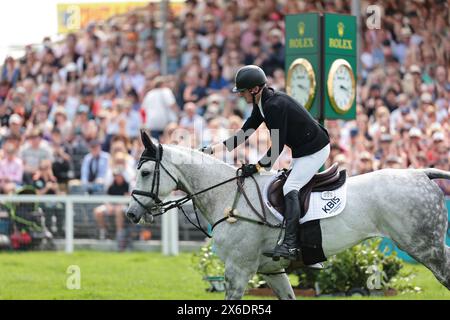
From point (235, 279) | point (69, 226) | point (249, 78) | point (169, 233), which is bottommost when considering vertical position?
point (169, 233)

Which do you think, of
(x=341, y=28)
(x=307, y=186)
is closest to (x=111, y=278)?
(x=341, y=28)

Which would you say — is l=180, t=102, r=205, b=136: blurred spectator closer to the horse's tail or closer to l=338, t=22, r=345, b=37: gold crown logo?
l=338, t=22, r=345, b=37: gold crown logo

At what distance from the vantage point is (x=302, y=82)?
13930 mm

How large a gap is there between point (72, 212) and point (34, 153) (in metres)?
2.31

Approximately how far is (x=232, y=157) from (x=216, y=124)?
1257mm

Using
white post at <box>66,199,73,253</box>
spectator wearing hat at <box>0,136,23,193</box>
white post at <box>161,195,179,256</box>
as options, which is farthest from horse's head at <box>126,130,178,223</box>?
spectator wearing hat at <box>0,136,23,193</box>

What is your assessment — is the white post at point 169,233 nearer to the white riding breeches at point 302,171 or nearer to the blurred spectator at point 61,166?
the blurred spectator at point 61,166

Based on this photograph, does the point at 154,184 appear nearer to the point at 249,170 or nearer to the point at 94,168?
the point at 249,170

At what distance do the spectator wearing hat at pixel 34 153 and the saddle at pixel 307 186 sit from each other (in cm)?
1152

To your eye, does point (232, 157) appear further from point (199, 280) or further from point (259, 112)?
point (259, 112)

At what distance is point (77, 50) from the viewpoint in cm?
2658

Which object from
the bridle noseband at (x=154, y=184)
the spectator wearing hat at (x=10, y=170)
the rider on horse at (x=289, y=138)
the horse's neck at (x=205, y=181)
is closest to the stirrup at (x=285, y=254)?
the rider on horse at (x=289, y=138)

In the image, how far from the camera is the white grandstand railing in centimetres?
1950

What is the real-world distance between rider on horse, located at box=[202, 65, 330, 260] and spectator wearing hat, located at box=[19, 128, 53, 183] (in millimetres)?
11491
